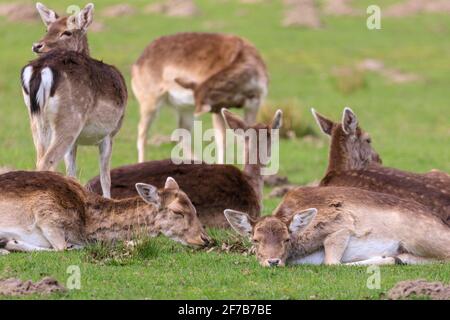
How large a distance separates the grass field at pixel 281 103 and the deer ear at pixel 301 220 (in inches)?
14.5

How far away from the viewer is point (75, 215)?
404 inches

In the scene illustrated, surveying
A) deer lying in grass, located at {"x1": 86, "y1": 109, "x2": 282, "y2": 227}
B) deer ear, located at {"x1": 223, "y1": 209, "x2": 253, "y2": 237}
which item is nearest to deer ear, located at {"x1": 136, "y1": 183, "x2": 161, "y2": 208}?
deer ear, located at {"x1": 223, "y1": 209, "x2": 253, "y2": 237}

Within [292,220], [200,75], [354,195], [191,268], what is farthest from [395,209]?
[200,75]

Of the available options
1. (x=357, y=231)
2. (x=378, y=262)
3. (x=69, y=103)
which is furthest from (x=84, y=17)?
(x=378, y=262)

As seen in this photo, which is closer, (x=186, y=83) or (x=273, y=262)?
(x=273, y=262)

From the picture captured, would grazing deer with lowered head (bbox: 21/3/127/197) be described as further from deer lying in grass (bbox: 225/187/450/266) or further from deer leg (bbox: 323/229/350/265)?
deer leg (bbox: 323/229/350/265)

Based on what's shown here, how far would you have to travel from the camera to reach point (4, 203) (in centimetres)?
1002

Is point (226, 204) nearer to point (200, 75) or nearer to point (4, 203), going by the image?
point (4, 203)

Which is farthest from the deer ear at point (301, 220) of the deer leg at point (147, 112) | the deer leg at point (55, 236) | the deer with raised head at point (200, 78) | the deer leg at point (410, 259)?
the deer leg at point (147, 112)

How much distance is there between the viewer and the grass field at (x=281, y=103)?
881 cm

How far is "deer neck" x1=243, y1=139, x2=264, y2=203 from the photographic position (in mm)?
12648

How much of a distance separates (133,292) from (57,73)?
3.59m

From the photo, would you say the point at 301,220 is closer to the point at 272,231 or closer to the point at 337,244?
the point at 272,231

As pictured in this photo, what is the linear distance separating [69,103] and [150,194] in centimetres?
153
